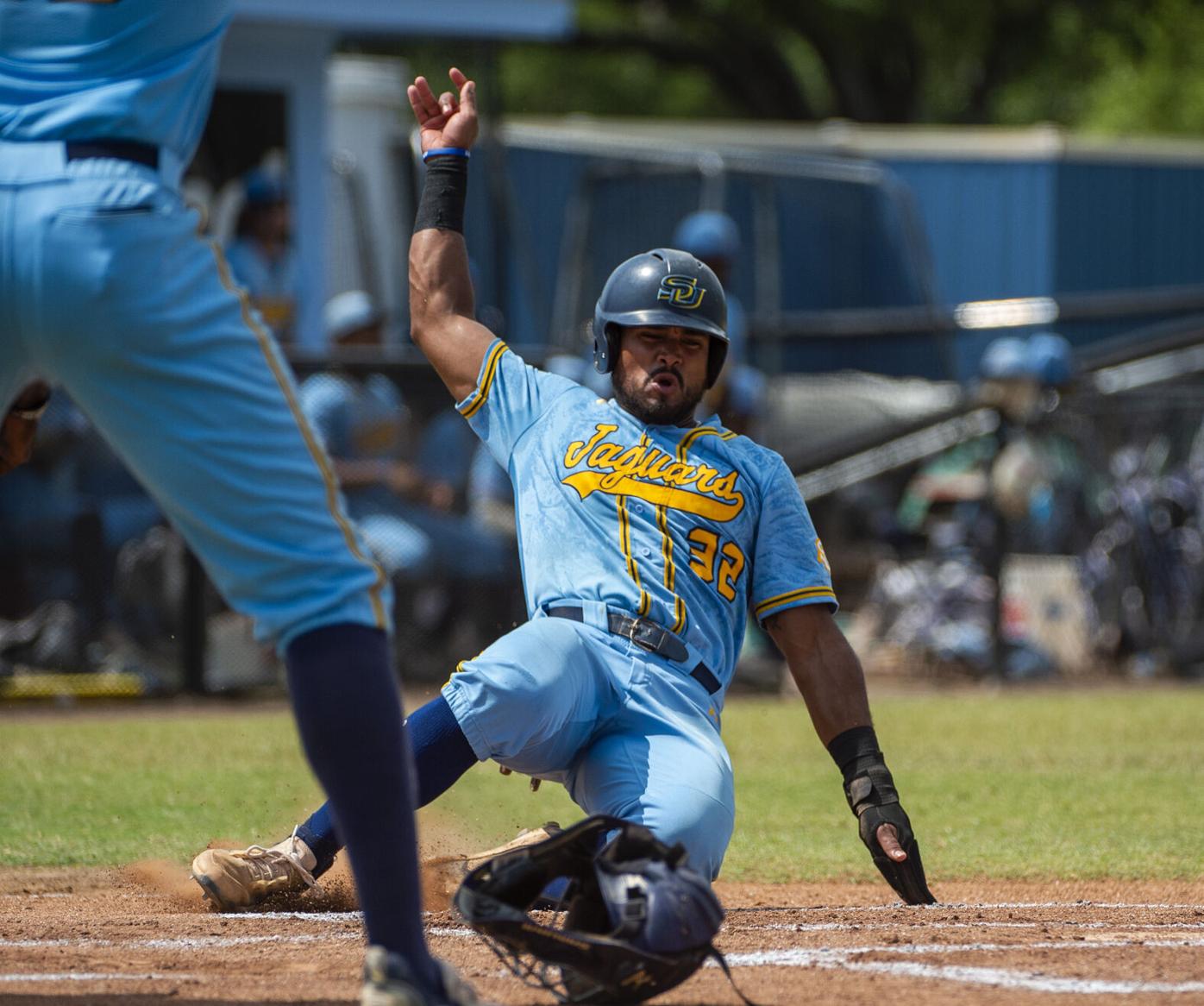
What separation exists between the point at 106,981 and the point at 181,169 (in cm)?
152

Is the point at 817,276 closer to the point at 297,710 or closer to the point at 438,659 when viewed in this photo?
the point at 438,659

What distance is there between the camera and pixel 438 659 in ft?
32.3

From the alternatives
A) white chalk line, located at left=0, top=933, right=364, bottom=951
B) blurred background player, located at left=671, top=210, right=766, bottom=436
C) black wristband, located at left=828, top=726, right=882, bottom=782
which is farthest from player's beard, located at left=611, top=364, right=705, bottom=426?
blurred background player, located at left=671, top=210, right=766, bottom=436

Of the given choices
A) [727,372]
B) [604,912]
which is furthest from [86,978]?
[727,372]

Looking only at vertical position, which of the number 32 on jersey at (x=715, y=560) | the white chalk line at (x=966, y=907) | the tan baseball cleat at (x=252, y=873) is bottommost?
the white chalk line at (x=966, y=907)

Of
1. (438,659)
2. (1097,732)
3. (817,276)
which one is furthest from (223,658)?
(817,276)

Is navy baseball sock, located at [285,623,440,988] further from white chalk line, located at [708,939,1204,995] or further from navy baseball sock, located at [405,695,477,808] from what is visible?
navy baseball sock, located at [405,695,477,808]

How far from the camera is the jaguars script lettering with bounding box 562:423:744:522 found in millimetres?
4305

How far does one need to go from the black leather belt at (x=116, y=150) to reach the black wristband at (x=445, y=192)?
1814mm

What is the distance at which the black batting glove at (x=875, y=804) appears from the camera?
415 centimetres

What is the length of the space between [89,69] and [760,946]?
2252mm

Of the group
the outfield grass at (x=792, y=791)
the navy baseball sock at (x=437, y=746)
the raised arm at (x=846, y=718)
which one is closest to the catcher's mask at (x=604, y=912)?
the navy baseball sock at (x=437, y=746)

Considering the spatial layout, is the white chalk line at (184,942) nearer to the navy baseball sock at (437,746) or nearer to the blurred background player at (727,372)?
the navy baseball sock at (437,746)

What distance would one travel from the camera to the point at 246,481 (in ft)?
8.94
